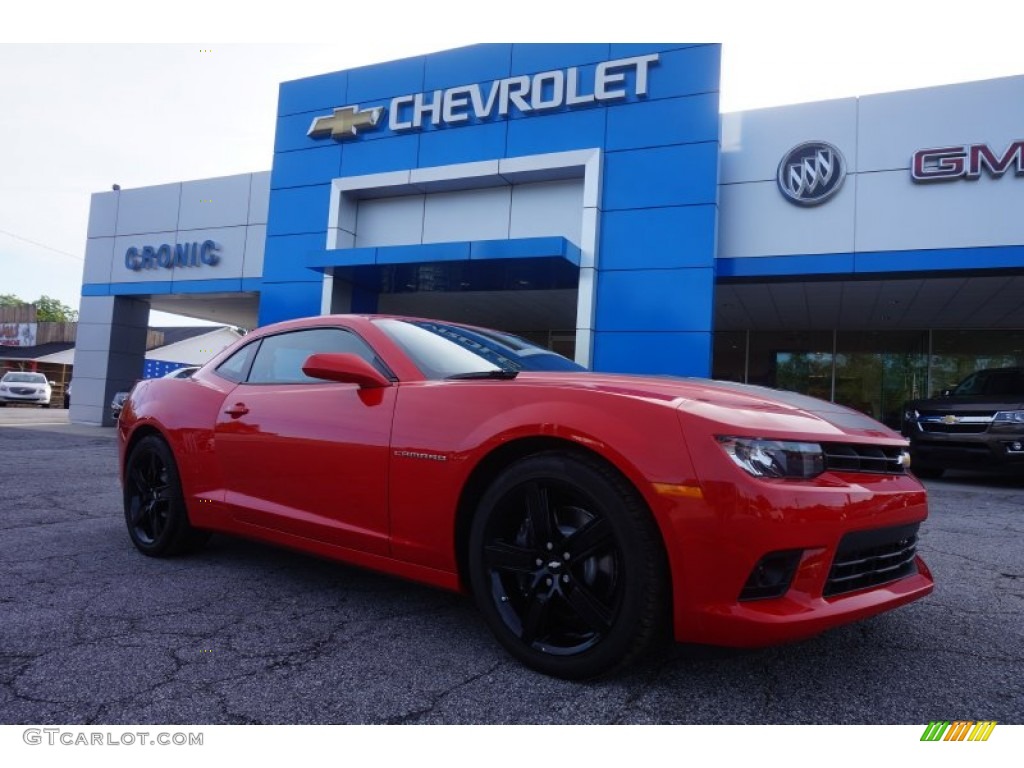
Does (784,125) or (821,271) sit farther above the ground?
(784,125)

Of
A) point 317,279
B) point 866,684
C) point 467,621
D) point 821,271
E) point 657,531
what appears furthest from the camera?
point 317,279

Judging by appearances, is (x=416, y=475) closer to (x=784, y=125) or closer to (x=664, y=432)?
(x=664, y=432)

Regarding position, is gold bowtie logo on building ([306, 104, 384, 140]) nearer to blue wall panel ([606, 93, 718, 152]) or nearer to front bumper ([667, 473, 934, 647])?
blue wall panel ([606, 93, 718, 152])

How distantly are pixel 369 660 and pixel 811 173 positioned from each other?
9795 mm

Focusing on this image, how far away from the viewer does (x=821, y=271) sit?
379 inches

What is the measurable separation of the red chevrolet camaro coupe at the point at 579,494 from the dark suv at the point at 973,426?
6.97 m

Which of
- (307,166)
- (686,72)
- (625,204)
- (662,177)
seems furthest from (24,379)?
(686,72)

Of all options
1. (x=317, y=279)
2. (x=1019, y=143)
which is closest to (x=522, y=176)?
(x=317, y=279)

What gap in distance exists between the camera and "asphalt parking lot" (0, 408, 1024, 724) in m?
1.87

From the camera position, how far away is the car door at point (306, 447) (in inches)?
100

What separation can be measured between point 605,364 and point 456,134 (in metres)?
4.84

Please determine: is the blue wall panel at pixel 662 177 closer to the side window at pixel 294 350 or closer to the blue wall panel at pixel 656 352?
the blue wall panel at pixel 656 352

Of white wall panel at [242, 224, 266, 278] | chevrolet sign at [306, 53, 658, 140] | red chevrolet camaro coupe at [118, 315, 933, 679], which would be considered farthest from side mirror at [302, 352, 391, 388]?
white wall panel at [242, 224, 266, 278]

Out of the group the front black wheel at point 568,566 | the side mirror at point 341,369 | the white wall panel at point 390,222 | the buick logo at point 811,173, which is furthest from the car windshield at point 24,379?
the front black wheel at point 568,566
